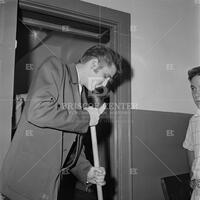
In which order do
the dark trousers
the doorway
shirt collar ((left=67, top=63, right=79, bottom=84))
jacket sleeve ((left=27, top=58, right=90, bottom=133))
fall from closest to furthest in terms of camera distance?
jacket sleeve ((left=27, top=58, right=90, bottom=133)) < shirt collar ((left=67, top=63, right=79, bottom=84)) < the doorway < the dark trousers

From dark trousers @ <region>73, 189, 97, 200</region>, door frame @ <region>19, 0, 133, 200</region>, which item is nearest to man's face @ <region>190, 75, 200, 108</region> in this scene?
door frame @ <region>19, 0, 133, 200</region>

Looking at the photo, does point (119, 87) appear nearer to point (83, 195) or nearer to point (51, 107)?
point (51, 107)

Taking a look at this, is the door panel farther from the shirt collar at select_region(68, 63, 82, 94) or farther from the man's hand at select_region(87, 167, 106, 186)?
the man's hand at select_region(87, 167, 106, 186)

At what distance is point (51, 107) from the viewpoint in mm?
740

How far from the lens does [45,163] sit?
2.61ft

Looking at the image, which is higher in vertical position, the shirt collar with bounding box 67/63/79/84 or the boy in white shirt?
the shirt collar with bounding box 67/63/79/84

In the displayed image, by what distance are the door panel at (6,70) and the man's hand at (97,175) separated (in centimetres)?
32

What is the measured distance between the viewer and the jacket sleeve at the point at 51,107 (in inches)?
28.9

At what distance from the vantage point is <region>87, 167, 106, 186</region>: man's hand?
0.92 metres

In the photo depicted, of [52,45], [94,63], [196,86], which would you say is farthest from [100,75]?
[52,45]

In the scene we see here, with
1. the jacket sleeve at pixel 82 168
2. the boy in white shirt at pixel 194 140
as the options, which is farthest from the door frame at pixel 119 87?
the boy in white shirt at pixel 194 140

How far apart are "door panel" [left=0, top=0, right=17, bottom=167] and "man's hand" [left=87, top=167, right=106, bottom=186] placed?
12.7 inches

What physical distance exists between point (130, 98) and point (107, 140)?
24 centimetres

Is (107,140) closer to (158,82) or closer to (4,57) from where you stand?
(158,82)
